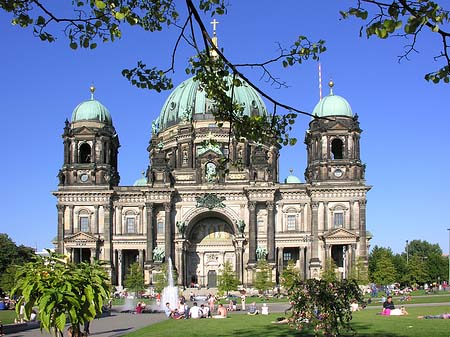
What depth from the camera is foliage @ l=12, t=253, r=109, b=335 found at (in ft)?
45.7

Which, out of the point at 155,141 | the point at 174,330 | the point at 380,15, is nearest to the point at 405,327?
the point at 174,330

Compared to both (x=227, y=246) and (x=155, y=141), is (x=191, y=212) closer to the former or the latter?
(x=227, y=246)

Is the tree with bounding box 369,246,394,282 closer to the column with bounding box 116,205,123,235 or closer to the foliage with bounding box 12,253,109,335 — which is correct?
the column with bounding box 116,205,123,235

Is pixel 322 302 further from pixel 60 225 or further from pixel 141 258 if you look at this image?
pixel 60 225

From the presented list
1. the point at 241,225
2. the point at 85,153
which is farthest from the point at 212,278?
the point at 85,153

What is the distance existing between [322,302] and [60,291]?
11.7m

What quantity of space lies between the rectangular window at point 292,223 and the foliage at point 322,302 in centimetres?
6815

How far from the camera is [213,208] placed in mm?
93250

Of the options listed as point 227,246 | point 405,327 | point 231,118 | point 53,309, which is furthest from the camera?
point 227,246

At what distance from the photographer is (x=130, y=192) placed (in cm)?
9362

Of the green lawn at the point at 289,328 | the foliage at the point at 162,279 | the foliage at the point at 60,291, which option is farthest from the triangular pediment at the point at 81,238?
the foliage at the point at 60,291

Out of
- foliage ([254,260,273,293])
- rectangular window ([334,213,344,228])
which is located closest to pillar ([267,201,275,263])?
foliage ([254,260,273,293])

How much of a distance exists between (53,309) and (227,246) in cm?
8298

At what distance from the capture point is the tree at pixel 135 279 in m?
84.9
